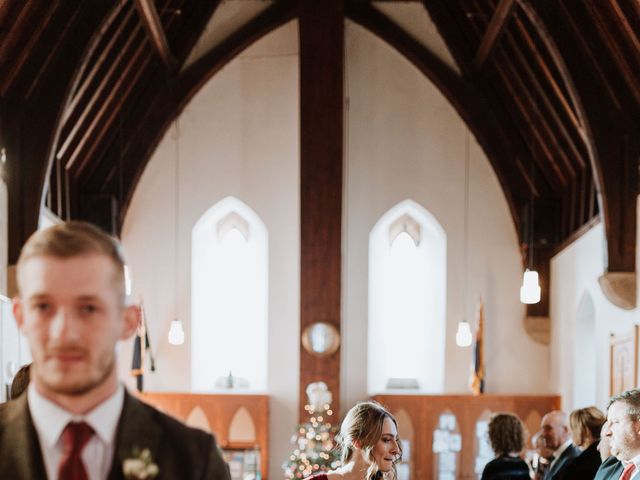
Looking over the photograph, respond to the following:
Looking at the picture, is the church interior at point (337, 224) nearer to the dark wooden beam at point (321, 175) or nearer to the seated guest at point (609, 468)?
the dark wooden beam at point (321, 175)

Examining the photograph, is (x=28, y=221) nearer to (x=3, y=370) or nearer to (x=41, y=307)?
(x=3, y=370)

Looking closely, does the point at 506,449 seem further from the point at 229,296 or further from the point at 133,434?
the point at 229,296

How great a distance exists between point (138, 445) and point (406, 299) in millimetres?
11880

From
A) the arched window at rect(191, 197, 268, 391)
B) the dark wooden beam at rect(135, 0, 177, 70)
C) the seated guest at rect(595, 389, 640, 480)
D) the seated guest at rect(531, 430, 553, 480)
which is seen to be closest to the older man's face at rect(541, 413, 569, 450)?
the seated guest at rect(531, 430, 553, 480)


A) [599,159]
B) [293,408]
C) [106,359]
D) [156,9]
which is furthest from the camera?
[293,408]

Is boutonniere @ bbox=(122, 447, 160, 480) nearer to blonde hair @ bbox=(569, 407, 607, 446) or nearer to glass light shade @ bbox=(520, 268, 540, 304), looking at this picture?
blonde hair @ bbox=(569, 407, 607, 446)

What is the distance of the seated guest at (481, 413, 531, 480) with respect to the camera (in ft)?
16.3

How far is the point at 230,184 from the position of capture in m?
12.9

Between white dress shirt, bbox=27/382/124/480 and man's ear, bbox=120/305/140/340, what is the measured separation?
0.21 feet

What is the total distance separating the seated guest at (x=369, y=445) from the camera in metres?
3.32

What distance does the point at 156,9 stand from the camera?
1111 centimetres

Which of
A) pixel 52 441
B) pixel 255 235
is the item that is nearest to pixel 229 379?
pixel 255 235

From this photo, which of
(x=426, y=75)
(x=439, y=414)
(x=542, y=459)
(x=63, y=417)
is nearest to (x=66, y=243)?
(x=63, y=417)

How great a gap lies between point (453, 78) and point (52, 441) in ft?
38.4
